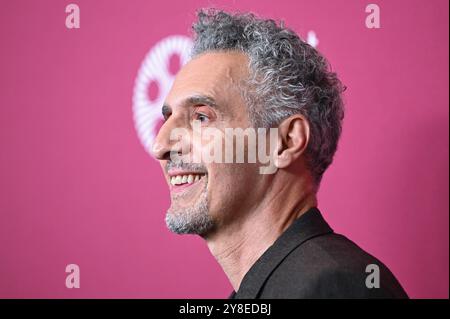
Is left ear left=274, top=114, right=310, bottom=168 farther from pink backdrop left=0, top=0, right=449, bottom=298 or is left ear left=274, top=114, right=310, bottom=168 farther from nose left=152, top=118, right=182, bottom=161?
pink backdrop left=0, top=0, right=449, bottom=298

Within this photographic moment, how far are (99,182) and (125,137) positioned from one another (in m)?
0.14

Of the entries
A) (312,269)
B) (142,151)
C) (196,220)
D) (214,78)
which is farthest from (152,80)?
(312,269)

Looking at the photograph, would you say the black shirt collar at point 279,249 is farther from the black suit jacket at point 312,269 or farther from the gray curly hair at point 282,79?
the gray curly hair at point 282,79

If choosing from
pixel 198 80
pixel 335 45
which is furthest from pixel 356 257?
pixel 335 45

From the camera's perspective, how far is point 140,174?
1.60 m

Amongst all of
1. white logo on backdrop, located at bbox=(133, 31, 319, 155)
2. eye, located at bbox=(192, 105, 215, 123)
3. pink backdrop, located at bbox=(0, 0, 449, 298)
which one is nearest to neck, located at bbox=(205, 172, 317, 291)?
eye, located at bbox=(192, 105, 215, 123)

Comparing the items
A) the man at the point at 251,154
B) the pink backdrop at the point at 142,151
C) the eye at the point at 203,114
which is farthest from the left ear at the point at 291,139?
the pink backdrop at the point at 142,151

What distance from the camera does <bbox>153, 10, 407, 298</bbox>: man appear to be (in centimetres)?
97

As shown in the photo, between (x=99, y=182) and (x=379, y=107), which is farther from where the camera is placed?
(x=99, y=182)

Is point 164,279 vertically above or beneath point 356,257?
beneath

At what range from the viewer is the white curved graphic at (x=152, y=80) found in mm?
1571

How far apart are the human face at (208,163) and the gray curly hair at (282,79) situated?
0.9 inches

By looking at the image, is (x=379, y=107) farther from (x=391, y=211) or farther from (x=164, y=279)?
(x=164, y=279)
